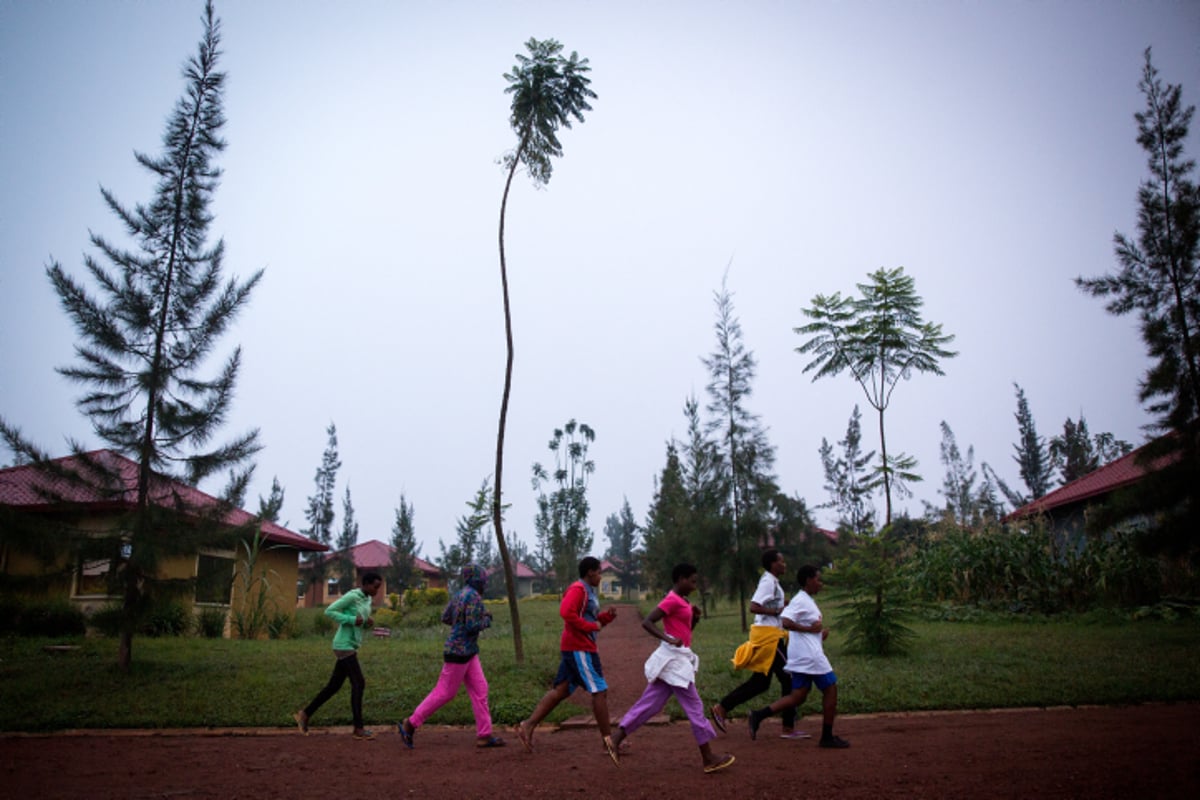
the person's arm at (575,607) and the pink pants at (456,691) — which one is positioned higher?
the person's arm at (575,607)

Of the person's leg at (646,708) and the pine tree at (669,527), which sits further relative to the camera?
the pine tree at (669,527)

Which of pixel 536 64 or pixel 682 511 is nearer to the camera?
Result: pixel 536 64

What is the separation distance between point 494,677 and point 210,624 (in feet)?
32.4

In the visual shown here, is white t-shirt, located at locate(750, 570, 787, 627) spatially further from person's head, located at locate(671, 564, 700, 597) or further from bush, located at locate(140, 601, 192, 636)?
bush, located at locate(140, 601, 192, 636)

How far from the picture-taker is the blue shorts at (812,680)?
22.9 ft

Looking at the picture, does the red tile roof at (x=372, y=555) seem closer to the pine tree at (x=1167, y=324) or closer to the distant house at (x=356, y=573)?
the distant house at (x=356, y=573)

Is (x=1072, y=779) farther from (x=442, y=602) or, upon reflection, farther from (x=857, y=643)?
(x=442, y=602)

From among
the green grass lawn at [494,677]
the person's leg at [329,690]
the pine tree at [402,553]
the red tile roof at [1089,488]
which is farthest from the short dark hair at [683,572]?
the pine tree at [402,553]

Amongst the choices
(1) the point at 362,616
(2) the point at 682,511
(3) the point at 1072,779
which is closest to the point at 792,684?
(3) the point at 1072,779

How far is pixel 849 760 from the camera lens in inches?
249

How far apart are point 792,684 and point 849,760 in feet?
3.32

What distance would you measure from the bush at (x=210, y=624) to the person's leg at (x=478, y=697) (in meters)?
12.5

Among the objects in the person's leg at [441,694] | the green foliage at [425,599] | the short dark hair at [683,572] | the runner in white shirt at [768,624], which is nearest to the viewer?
the short dark hair at [683,572]

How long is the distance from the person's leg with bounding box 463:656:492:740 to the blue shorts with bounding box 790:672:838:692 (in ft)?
10.3
